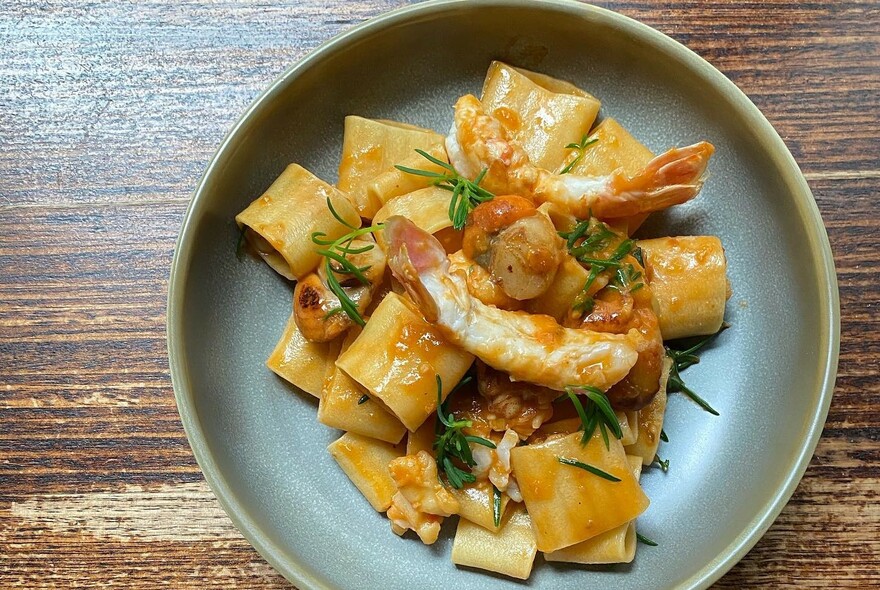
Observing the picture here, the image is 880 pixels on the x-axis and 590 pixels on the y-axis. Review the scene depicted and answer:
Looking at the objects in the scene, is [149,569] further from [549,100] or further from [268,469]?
[549,100]

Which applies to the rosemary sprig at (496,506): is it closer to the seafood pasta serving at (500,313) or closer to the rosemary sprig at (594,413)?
the seafood pasta serving at (500,313)

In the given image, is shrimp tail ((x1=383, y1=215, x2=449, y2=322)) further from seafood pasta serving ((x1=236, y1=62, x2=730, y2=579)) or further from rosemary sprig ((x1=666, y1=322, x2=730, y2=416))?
rosemary sprig ((x1=666, y1=322, x2=730, y2=416))

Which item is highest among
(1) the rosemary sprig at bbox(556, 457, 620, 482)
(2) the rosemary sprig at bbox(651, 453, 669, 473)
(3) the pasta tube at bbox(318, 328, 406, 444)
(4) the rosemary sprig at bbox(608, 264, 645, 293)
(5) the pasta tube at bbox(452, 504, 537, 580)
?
(4) the rosemary sprig at bbox(608, 264, 645, 293)

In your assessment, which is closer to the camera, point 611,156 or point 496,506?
point 496,506

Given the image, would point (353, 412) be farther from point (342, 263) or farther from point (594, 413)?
point (594, 413)

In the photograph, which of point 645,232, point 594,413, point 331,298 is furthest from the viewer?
point 645,232

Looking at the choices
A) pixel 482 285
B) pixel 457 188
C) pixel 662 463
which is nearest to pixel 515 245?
pixel 482 285

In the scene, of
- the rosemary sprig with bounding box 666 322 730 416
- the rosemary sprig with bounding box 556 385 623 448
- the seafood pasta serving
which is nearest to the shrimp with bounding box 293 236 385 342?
the seafood pasta serving
